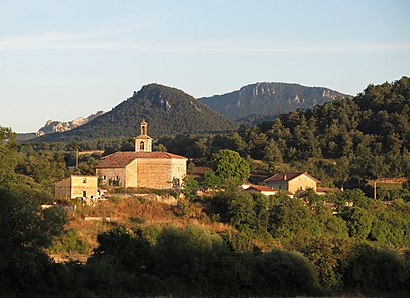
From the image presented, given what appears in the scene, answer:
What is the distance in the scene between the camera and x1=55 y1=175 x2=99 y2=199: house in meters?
45.4

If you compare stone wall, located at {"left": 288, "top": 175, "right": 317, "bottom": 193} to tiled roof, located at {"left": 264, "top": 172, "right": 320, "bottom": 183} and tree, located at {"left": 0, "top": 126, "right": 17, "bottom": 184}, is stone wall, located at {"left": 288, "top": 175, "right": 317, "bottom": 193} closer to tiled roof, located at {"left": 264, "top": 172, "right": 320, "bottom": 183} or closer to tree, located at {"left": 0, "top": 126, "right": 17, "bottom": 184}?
tiled roof, located at {"left": 264, "top": 172, "right": 320, "bottom": 183}

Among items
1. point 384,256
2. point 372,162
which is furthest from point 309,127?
point 384,256

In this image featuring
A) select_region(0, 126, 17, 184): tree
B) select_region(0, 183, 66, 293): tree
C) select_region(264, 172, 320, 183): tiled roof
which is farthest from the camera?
select_region(264, 172, 320, 183): tiled roof

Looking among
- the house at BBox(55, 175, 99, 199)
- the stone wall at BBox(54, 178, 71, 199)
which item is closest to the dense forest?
the stone wall at BBox(54, 178, 71, 199)

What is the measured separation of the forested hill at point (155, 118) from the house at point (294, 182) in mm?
76088

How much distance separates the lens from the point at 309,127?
7556 centimetres

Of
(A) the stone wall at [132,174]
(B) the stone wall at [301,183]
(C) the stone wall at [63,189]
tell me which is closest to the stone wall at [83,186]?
(C) the stone wall at [63,189]

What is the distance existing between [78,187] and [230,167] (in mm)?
14630

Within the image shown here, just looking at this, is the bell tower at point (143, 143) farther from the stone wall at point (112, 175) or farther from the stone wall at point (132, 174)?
the stone wall at point (112, 175)

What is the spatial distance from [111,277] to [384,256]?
11494 mm

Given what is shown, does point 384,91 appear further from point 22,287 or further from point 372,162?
point 22,287

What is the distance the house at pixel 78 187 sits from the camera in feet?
149

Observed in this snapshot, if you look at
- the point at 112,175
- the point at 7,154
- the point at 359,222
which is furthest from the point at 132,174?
the point at 359,222

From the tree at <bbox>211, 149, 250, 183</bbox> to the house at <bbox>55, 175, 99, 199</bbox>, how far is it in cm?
1233
